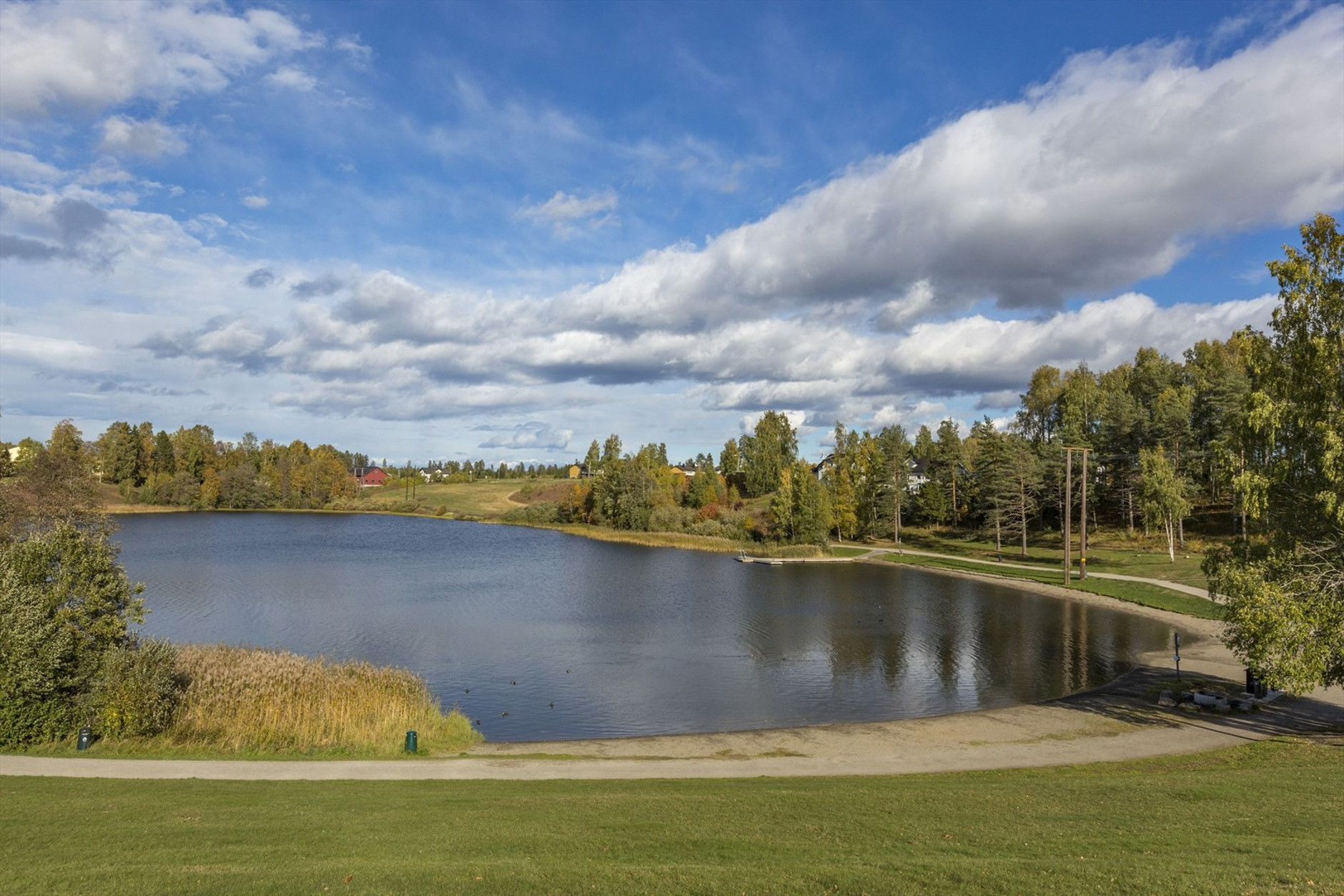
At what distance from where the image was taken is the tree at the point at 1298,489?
685 inches

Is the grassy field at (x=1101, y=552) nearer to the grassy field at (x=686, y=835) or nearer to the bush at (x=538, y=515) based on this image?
the grassy field at (x=686, y=835)

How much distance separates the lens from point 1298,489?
20.2 m

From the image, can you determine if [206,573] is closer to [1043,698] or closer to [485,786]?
[485,786]

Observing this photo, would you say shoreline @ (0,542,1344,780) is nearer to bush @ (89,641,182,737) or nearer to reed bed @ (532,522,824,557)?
bush @ (89,641,182,737)

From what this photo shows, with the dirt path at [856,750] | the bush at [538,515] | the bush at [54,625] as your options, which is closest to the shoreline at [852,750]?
the dirt path at [856,750]

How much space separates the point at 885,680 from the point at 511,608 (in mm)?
23673

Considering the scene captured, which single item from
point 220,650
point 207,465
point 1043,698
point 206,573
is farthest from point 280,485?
point 1043,698

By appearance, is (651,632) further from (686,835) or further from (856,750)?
(686,835)

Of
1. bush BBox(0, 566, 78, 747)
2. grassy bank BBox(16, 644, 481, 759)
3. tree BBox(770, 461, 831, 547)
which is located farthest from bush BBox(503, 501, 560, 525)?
bush BBox(0, 566, 78, 747)

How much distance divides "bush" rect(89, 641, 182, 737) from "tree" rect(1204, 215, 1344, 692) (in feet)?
84.8

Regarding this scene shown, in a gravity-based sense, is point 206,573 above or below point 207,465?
below

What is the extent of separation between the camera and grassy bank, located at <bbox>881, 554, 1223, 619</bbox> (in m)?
44.0

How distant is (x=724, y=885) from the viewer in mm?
9133

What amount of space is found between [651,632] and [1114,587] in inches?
1258
